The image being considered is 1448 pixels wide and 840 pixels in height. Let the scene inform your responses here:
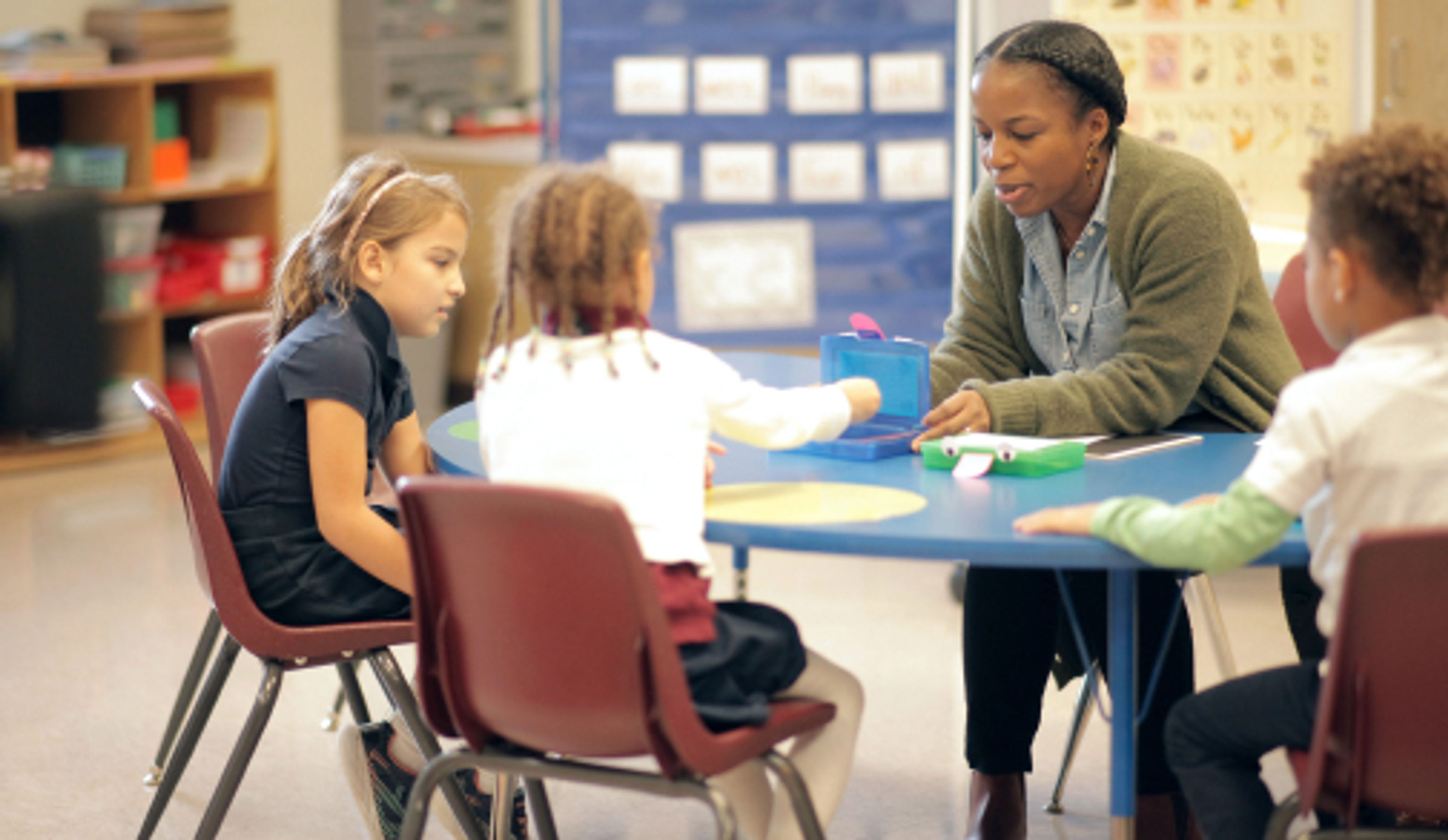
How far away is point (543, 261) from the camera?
1709 mm

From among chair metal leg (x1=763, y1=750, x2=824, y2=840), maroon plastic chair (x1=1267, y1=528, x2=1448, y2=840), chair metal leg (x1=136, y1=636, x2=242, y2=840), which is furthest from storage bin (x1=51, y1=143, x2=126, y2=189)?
maroon plastic chair (x1=1267, y1=528, x2=1448, y2=840)

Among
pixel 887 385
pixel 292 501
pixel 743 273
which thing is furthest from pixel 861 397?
pixel 743 273

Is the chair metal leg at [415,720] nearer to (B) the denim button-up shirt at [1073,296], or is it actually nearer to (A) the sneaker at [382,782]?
(A) the sneaker at [382,782]

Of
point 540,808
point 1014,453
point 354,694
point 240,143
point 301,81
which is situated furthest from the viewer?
point 301,81

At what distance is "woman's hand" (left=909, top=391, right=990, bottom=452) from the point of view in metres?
2.02

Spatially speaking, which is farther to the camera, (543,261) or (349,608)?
(349,608)

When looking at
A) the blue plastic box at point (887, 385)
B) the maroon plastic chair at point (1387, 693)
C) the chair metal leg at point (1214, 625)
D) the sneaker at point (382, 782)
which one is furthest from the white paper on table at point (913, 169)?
the maroon plastic chair at point (1387, 693)

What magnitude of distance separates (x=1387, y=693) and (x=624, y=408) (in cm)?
74

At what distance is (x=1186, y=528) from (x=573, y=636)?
0.58 metres

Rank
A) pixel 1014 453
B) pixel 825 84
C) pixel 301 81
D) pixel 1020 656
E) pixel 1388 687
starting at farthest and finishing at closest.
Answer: pixel 301 81 → pixel 825 84 → pixel 1020 656 → pixel 1014 453 → pixel 1388 687

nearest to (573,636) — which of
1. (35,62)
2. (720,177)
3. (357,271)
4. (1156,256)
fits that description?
(357,271)

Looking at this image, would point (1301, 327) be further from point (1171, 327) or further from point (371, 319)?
point (371, 319)

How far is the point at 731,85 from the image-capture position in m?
4.20

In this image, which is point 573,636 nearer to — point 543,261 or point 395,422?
point 543,261
